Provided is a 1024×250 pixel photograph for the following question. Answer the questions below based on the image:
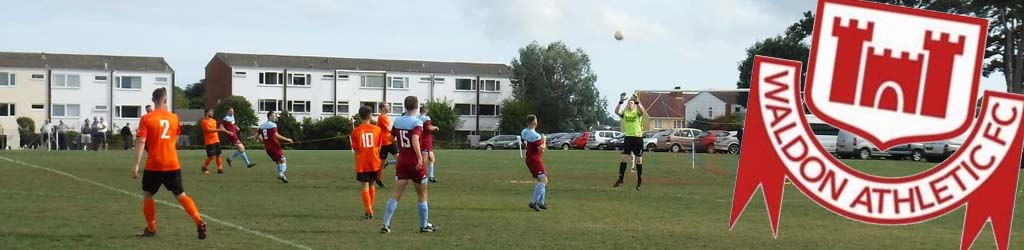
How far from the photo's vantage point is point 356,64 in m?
104

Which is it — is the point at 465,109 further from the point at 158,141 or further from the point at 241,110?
the point at 158,141

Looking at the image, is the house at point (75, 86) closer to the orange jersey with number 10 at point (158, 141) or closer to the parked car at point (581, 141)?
the parked car at point (581, 141)

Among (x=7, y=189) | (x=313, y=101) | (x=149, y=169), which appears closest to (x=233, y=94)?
(x=313, y=101)

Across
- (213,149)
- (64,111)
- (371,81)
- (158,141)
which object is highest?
(371,81)

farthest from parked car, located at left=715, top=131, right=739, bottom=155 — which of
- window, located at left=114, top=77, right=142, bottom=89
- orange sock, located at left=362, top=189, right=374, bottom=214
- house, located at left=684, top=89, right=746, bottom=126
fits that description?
window, located at left=114, top=77, right=142, bottom=89

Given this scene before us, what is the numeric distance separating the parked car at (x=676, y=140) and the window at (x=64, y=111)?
52066 mm

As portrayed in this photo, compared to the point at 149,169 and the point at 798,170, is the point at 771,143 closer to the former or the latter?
the point at 798,170

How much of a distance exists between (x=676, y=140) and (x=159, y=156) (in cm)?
5097

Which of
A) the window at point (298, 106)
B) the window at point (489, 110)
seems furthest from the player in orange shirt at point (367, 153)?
the window at point (489, 110)

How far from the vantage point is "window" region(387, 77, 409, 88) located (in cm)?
10294

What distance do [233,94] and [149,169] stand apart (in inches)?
3393

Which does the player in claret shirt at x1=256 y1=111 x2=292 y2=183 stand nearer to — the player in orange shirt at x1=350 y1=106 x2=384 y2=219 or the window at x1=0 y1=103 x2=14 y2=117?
the player in orange shirt at x1=350 y1=106 x2=384 y2=219

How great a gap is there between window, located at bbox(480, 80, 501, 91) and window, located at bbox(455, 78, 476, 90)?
0.98 meters

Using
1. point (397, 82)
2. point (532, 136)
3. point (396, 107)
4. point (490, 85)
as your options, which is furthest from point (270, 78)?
point (532, 136)
